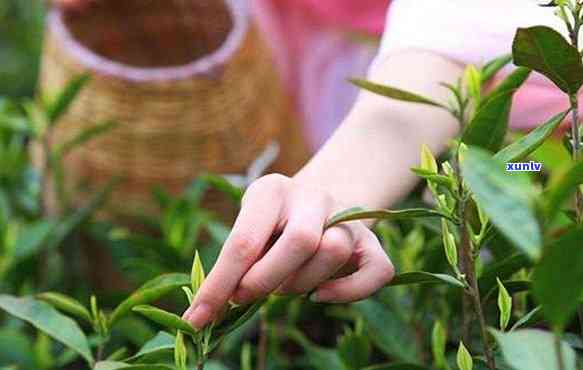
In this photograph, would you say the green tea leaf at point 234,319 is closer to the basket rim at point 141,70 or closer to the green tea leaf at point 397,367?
the green tea leaf at point 397,367

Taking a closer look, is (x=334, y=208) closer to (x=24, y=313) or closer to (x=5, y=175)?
(x=24, y=313)

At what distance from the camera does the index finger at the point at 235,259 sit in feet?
2.08

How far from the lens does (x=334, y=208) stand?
0.69m

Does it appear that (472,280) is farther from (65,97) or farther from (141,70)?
(141,70)

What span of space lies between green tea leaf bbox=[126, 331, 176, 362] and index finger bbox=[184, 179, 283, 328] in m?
0.04

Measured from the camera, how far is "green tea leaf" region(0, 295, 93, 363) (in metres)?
0.72

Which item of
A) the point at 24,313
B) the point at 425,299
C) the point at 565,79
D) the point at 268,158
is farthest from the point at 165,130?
the point at 565,79

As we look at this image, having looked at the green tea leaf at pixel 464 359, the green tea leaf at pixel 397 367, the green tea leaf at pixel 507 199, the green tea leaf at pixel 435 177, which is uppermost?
the green tea leaf at pixel 507 199

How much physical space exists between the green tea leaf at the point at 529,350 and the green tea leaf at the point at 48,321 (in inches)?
13.0

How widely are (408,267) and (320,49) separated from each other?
2.28ft

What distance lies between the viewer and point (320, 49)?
5.15 ft

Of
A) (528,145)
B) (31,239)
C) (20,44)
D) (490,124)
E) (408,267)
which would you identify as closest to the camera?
(528,145)

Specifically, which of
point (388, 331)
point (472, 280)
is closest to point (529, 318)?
point (472, 280)

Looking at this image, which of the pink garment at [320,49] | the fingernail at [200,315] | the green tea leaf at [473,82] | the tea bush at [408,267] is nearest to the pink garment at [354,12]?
the pink garment at [320,49]
